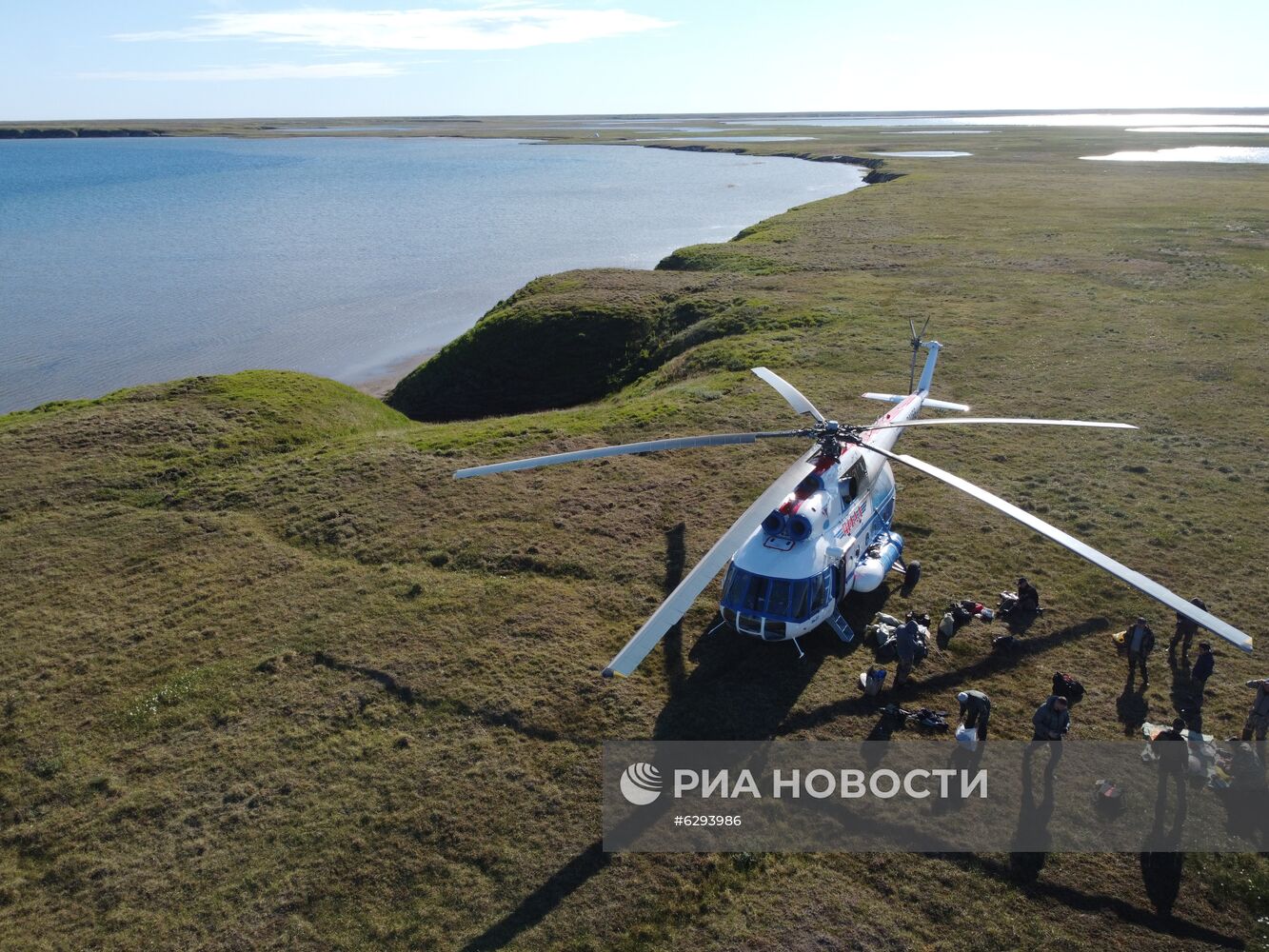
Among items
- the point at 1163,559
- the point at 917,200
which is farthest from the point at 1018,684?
the point at 917,200

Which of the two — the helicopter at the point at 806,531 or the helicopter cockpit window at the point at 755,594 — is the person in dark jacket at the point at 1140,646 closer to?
the helicopter at the point at 806,531

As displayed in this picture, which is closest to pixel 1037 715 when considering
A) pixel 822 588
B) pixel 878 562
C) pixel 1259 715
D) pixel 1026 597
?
pixel 1259 715

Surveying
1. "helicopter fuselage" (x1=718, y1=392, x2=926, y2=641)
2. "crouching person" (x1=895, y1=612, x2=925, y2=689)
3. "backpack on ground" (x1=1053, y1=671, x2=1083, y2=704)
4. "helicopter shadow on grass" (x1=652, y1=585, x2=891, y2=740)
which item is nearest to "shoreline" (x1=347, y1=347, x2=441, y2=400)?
"helicopter shadow on grass" (x1=652, y1=585, x2=891, y2=740)

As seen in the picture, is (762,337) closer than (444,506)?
No

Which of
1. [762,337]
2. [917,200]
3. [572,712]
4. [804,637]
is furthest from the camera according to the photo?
[917,200]

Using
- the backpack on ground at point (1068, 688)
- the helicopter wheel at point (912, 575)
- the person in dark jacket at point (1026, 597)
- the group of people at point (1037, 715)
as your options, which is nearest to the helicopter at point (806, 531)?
the helicopter wheel at point (912, 575)

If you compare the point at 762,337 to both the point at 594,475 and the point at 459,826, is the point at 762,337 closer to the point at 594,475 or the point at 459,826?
the point at 594,475

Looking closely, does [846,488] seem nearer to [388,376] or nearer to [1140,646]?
[1140,646]
